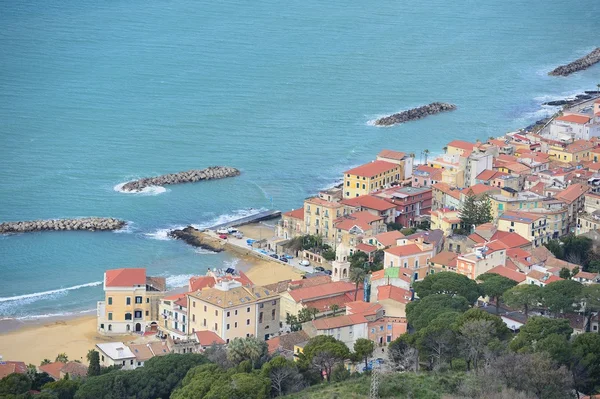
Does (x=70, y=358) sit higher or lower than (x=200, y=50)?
lower

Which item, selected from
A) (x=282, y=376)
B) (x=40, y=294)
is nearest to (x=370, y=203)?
(x=40, y=294)

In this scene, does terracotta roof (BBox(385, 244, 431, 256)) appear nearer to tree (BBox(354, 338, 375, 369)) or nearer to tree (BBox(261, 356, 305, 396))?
tree (BBox(354, 338, 375, 369))

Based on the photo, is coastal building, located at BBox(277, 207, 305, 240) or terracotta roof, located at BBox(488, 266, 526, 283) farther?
coastal building, located at BBox(277, 207, 305, 240)

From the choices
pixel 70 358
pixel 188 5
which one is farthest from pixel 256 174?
pixel 188 5

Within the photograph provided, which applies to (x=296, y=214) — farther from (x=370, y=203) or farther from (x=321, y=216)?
(x=370, y=203)

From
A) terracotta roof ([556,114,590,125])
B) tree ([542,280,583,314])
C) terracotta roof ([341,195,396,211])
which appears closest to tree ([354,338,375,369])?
tree ([542,280,583,314])

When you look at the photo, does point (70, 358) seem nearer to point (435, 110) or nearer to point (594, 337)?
point (594, 337)
